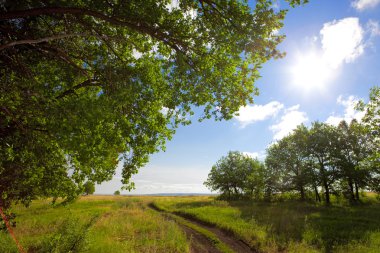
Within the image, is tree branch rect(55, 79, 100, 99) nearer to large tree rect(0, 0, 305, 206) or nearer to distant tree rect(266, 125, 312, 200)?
large tree rect(0, 0, 305, 206)

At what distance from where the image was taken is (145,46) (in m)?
10.7

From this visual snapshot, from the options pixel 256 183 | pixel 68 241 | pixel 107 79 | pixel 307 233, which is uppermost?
pixel 107 79

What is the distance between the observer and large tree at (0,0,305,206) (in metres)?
7.63

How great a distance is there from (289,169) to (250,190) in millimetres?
14672

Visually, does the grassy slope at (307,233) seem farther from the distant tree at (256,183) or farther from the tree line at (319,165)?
the distant tree at (256,183)

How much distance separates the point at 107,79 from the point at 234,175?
58.9 metres

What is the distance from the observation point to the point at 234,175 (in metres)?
63.6

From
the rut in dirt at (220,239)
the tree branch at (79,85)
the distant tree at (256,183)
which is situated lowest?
the rut in dirt at (220,239)

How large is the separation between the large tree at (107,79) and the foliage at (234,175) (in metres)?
52.6

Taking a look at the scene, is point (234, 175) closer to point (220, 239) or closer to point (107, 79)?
point (220, 239)

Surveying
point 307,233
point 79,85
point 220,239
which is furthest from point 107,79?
point 307,233

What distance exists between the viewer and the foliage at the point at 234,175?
2427 inches

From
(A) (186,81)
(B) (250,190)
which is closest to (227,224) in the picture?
(A) (186,81)

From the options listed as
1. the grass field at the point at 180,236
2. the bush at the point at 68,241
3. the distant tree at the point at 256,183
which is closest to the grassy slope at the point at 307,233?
the grass field at the point at 180,236
